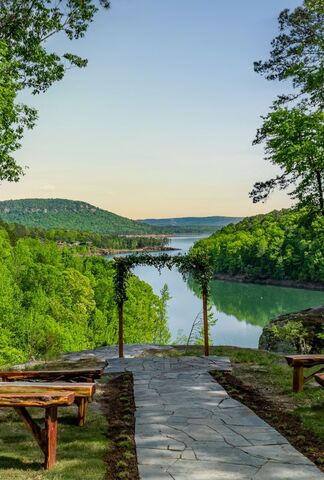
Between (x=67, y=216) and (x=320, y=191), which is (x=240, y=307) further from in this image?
(x=67, y=216)

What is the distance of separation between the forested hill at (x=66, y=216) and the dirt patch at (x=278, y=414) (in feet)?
538

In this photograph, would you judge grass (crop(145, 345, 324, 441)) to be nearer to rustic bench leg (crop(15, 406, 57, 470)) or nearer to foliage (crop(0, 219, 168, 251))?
rustic bench leg (crop(15, 406, 57, 470))

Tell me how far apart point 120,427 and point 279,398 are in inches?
109

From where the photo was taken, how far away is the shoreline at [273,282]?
60438 millimetres

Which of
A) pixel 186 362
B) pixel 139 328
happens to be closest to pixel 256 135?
pixel 186 362

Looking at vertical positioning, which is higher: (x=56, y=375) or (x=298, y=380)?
(x=56, y=375)

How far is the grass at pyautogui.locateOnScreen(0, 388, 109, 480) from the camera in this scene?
4.05 metres

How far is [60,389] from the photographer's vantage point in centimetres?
475

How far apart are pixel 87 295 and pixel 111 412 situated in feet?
95.3

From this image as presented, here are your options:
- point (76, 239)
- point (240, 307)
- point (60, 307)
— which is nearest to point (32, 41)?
point (60, 307)

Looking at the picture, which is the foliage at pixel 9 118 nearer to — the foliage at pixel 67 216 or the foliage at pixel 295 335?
the foliage at pixel 295 335

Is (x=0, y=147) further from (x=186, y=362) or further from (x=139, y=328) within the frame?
(x=139, y=328)

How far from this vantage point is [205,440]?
5.05 metres

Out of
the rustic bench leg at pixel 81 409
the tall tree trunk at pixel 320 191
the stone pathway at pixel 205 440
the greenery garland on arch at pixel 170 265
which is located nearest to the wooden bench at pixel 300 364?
the stone pathway at pixel 205 440
